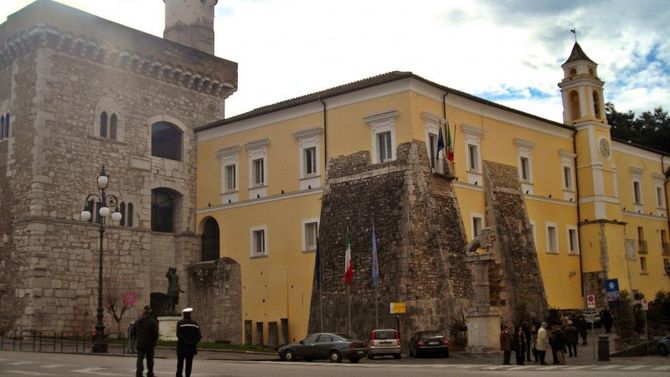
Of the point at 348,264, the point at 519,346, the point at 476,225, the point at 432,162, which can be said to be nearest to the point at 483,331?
the point at 519,346

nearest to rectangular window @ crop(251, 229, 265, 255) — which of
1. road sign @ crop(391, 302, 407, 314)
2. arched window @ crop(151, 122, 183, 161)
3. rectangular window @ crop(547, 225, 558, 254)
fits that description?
arched window @ crop(151, 122, 183, 161)

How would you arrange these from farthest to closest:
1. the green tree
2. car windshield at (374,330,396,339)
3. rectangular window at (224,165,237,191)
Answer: the green tree, rectangular window at (224,165,237,191), car windshield at (374,330,396,339)

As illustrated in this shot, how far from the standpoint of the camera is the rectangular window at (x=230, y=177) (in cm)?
3958

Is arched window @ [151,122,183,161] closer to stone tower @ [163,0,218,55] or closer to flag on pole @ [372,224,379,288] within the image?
stone tower @ [163,0,218,55]

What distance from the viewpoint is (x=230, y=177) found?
1570 inches

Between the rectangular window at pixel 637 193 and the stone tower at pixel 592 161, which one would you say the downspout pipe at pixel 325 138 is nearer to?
the stone tower at pixel 592 161

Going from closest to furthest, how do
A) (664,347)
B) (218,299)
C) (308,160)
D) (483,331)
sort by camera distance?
(483,331) < (664,347) < (308,160) < (218,299)

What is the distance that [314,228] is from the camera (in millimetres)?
35344

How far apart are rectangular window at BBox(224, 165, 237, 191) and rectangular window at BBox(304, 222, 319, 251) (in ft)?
19.1

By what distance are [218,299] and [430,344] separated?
13.3 meters

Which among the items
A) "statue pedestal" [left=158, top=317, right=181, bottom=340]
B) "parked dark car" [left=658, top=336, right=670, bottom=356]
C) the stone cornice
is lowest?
"parked dark car" [left=658, top=336, right=670, bottom=356]

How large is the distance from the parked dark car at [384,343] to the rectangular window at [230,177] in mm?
14585

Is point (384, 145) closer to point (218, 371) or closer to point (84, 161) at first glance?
point (84, 161)

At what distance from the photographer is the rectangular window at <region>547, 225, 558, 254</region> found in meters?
40.7
